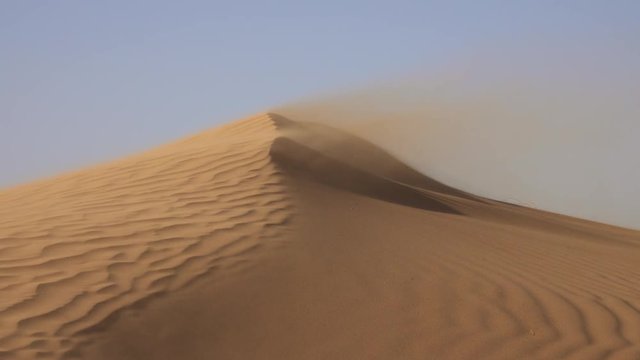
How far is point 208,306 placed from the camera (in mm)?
5500

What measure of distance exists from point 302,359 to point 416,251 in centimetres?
229

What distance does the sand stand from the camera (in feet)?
16.6

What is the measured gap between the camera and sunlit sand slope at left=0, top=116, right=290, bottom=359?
17.0 feet

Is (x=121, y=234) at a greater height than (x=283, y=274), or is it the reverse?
(x=121, y=234)

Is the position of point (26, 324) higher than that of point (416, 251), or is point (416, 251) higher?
point (26, 324)

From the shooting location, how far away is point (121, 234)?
668 centimetres

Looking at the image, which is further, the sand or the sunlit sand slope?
the sunlit sand slope

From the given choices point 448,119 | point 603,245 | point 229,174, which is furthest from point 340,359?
point 448,119

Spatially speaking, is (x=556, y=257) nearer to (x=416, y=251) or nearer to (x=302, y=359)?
(x=416, y=251)

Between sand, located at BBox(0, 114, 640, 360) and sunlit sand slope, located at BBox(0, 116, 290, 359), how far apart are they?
0.8 inches

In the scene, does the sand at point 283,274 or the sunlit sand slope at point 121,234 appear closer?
the sand at point 283,274

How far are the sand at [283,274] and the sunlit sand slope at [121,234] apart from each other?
2 centimetres

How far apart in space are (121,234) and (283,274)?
1483mm

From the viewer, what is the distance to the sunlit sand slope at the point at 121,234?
17.0 feet
